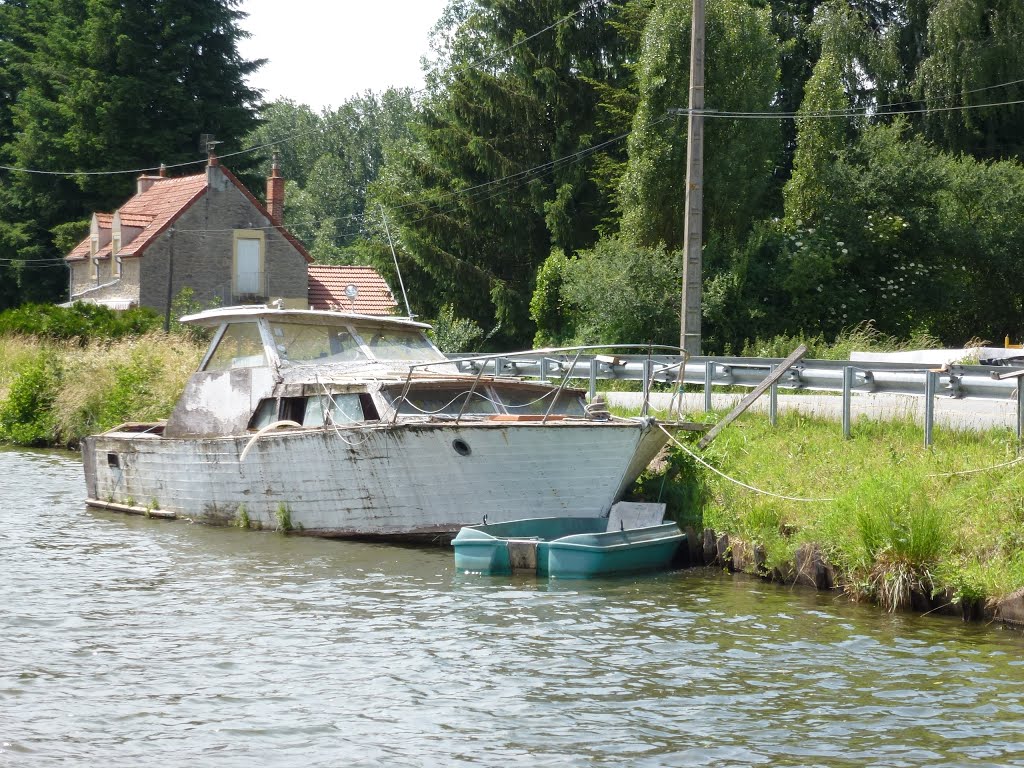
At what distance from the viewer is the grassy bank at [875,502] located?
11.8m

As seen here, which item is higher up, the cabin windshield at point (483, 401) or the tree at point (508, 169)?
the tree at point (508, 169)

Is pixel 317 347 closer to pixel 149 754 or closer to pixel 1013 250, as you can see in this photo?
pixel 149 754

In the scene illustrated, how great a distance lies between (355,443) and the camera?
616 inches

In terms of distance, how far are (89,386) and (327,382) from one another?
15.1 metres

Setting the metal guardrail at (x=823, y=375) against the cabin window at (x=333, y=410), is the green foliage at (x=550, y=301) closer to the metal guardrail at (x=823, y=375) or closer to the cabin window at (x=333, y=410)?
the metal guardrail at (x=823, y=375)

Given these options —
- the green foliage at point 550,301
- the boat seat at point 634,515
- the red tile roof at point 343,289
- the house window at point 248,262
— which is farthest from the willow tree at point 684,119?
the house window at point 248,262

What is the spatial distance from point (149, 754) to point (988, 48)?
110 ft

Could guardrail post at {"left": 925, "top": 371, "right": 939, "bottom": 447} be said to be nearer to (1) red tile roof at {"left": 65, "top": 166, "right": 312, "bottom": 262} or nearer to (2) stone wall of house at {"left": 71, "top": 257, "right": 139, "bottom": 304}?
(1) red tile roof at {"left": 65, "top": 166, "right": 312, "bottom": 262}

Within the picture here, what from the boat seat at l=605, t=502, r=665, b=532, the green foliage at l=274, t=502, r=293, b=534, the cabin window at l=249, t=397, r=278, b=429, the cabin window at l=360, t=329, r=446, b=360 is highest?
the cabin window at l=360, t=329, r=446, b=360

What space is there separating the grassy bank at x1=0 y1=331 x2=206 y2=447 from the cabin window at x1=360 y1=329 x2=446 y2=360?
1068cm

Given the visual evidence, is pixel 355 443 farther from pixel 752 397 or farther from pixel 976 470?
pixel 976 470

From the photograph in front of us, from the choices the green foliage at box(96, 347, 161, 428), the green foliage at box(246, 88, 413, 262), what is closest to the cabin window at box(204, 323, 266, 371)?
the green foliage at box(96, 347, 161, 428)

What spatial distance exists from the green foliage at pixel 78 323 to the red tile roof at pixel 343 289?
1016 cm

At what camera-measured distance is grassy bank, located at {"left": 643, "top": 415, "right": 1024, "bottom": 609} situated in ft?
38.7
